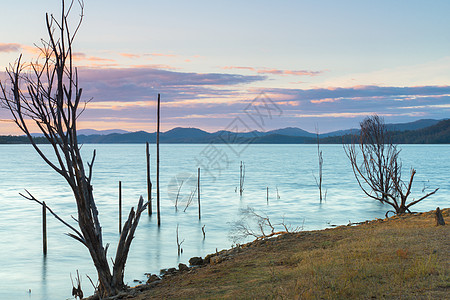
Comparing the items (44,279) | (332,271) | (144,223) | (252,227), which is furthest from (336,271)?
(144,223)

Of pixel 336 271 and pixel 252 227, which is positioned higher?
pixel 336 271

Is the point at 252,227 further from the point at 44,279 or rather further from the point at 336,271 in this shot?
the point at 336,271

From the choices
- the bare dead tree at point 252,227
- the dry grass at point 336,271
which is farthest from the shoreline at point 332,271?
the bare dead tree at point 252,227

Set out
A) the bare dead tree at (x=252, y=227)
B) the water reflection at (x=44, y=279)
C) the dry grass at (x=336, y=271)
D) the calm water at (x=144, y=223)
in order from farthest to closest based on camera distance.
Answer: the bare dead tree at (x=252, y=227), the calm water at (x=144, y=223), the water reflection at (x=44, y=279), the dry grass at (x=336, y=271)

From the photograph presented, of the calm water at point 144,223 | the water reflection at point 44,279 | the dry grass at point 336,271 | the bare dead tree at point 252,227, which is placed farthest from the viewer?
the bare dead tree at point 252,227

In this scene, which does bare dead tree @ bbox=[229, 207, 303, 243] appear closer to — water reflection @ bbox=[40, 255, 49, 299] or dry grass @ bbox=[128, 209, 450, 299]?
dry grass @ bbox=[128, 209, 450, 299]

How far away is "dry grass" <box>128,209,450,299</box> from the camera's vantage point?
6.69 m

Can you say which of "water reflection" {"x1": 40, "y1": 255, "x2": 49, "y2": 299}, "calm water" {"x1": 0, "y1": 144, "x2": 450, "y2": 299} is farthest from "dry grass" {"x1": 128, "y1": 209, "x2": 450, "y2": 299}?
"water reflection" {"x1": 40, "y1": 255, "x2": 49, "y2": 299}

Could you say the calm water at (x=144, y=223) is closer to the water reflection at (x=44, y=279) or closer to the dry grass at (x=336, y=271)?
the water reflection at (x=44, y=279)

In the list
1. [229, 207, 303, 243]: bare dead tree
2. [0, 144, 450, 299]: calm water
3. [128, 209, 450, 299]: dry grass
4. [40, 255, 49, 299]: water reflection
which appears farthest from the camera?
[229, 207, 303, 243]: bare dead tree

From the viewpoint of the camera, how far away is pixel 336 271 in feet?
26.3

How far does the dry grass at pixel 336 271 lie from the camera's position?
22.0 ft

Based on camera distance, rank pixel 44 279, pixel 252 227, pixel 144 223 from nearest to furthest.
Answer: pixel 44 279 → pixel 252 227 → pixel 144 223

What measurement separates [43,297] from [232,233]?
11.4 meters
